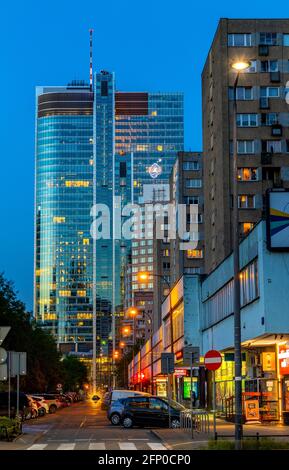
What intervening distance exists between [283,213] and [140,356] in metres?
99.0

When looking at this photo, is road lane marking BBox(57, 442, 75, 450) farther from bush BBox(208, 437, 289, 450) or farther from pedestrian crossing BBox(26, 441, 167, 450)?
bush BBox(208, 437, 289, 450)

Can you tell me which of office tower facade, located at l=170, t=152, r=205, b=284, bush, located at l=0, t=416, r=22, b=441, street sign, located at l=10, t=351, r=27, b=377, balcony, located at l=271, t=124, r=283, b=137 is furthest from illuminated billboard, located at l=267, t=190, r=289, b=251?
office tower facade, located at l=170, t=152, r=205, b=284

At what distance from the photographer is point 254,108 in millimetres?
73938

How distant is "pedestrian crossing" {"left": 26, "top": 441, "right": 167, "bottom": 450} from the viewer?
25281 millimetres

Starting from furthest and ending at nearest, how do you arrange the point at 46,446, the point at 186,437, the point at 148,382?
the point at 148,382 → the point at 186,437 → the point at 46,446

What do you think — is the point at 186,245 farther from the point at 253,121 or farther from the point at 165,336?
the point at 253,121

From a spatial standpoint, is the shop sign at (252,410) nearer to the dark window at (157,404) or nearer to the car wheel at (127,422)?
the dark window at (157,404)

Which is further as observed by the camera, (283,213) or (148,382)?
(148,382)

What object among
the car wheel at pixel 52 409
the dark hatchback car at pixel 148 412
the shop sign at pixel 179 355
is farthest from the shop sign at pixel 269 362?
the car wheel at pixel 52 409

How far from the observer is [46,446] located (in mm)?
27094

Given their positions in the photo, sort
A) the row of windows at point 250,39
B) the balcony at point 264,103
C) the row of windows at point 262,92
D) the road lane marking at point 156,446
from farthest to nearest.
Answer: the row of windows at point 262,92 → the row of windows at point 250,39 → the balcony at point 264,103 → the road lane marking at point 156,446

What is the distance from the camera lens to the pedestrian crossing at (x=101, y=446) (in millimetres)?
25281

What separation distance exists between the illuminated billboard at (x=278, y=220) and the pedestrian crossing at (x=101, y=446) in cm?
1147
